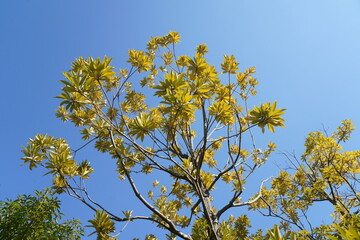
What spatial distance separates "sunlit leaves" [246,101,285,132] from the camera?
12.3 ft

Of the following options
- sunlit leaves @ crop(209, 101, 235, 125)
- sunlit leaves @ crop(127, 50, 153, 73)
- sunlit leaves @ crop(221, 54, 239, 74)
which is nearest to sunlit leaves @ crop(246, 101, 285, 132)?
sunlit leaves @ crop(209, 101, 235, 125)

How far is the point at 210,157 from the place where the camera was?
290 inches

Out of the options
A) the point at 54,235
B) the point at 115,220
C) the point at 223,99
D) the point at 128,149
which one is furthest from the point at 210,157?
the point at 54,235

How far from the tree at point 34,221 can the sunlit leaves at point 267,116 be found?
421 cm

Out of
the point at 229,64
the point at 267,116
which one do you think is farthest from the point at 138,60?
the point at 267,116

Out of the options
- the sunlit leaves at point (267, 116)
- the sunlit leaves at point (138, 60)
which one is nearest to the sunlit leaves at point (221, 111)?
the sunlit leaves at point (267, 116)

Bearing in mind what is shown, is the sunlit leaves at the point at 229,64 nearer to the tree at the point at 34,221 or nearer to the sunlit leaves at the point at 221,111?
the sunlit leaves at the point at 221,111

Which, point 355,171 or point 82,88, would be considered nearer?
point 82,88

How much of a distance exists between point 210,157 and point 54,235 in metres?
4.79

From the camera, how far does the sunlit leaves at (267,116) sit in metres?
3.74

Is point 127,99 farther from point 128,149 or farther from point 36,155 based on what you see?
point 36,155

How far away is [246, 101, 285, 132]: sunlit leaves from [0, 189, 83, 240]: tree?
13.8 ft

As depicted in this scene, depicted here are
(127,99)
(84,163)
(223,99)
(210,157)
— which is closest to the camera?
(84,163)

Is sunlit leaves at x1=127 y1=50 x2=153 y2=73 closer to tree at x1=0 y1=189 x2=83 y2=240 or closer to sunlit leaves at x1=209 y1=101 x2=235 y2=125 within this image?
sunlit leaves at x1=209 y1=101 x2=235 y2=125
